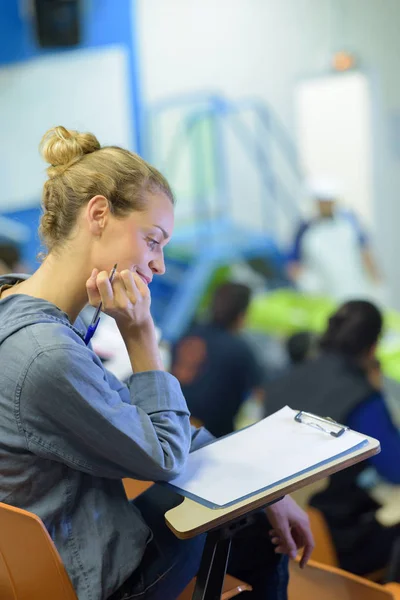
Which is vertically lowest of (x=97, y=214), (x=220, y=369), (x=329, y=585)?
(x=220, y=369)

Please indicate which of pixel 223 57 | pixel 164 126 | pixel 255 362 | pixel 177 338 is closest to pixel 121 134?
pixel 164 126

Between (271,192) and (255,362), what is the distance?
1.36 meters

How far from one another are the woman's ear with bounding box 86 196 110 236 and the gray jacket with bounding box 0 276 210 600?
0.51 feet

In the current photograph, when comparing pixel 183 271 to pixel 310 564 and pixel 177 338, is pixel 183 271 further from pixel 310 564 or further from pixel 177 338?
pixel 310 564

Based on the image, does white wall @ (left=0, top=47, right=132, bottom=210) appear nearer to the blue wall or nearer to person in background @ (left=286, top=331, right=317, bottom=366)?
the blue wall

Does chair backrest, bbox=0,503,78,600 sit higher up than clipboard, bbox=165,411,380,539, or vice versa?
clipboard, bbox=165,411,380,539

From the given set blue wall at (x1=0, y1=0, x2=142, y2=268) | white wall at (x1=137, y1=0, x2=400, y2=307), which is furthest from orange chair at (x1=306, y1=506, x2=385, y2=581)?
blue wall at (x1=0, y1=0, x2=142, y2=268)

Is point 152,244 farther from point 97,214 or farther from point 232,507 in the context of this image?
point 232,507

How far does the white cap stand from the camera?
13.8 ft

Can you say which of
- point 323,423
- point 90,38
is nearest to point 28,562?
point 323,423

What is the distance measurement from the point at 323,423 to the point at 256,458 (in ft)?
0.51

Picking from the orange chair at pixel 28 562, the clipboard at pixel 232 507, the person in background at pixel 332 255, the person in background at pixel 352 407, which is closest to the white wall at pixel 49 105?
the person in background at pixel 332 255

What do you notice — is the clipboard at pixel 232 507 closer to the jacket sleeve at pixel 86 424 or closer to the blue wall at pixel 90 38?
the jacket sleeve at pixel 86 424

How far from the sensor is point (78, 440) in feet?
4.13
